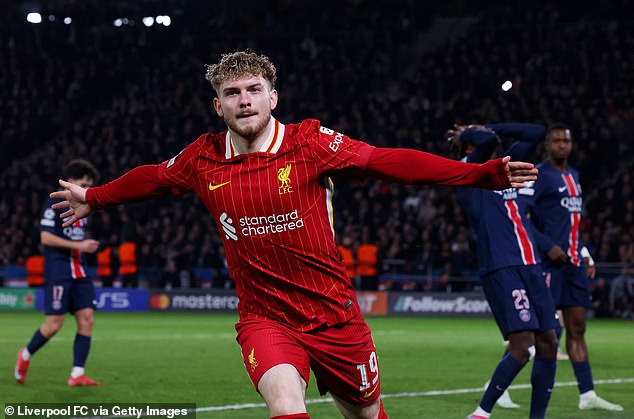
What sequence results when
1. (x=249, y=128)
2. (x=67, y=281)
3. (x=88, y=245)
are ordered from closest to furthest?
(x=249, y=128)
(x=88, y=245)
(x=67, y=281)

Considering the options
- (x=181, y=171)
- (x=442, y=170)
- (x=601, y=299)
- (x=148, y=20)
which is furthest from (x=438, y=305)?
(x=442, y=170)

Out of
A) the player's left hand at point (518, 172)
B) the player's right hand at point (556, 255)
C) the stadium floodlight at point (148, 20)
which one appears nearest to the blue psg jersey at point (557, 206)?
the player's right hand at point (556, 255)

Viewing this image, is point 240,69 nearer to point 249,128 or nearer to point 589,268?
point 249,128

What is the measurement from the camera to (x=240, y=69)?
5148mm

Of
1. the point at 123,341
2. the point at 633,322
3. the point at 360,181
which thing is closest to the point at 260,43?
the point at 633,322

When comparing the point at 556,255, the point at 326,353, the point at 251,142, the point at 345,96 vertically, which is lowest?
the point at 326,353

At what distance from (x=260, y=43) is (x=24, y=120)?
800 cm

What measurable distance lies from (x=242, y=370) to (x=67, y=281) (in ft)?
7.42

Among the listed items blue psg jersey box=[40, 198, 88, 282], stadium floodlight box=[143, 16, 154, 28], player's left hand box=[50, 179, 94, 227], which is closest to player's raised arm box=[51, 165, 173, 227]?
player's left hand box=[50, 179, 94, 227]

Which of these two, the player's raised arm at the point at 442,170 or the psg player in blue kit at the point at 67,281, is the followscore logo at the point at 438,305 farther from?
the player's raised arm at the point at 442,170

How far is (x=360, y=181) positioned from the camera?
5148mm

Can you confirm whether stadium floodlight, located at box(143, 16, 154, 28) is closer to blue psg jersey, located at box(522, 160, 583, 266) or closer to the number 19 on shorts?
blue psg jersey, located at box(522, 160, 583, 266)

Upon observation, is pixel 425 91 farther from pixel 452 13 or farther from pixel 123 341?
pixel 123 341

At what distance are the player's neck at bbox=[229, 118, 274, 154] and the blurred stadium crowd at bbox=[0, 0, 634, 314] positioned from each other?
18521mm
